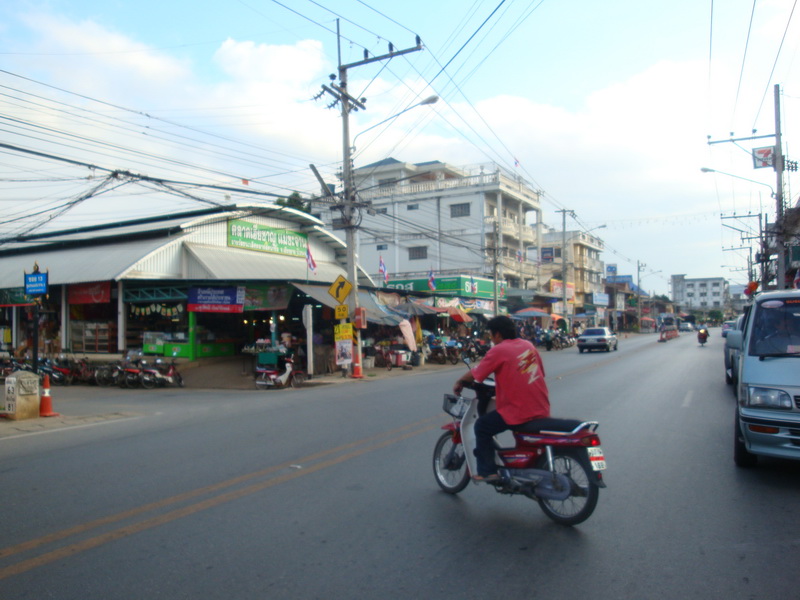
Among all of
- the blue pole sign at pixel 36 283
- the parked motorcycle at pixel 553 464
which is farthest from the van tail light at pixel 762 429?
the blue pole sign at pixel 36 283

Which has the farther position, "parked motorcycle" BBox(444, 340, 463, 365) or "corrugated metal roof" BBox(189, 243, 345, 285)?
"parked motorcycle" BBox(444, 340, 463, 365)

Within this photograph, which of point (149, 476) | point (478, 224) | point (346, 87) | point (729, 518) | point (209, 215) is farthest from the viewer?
point (478, 224)

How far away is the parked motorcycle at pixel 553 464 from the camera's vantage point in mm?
4992

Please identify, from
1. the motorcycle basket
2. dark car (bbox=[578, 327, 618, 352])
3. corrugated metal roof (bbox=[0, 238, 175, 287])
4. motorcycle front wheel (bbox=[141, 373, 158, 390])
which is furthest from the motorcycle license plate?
dark car (bbox=[578, 327, 618, 352])

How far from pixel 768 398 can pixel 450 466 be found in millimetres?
3280

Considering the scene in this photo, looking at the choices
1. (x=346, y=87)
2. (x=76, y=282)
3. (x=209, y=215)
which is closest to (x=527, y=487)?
(x=346, y=87)

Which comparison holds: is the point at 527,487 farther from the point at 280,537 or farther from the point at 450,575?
the point at 280,537

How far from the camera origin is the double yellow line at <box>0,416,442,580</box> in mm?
4793

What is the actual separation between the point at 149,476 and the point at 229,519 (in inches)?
85.8

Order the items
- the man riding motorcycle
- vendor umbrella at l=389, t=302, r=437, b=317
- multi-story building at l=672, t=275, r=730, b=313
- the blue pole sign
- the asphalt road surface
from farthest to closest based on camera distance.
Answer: multi-story building at l=672, t=275, r=730, b=313 → vendor umbrella at l=389, t=302, r=437, b=317 → the blue pole sign → the man riding motorcycle → the asphalt road surface

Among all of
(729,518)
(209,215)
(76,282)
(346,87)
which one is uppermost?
(346,87)

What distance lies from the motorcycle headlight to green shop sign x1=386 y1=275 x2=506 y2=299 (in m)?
33.2

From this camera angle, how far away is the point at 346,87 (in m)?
21.7

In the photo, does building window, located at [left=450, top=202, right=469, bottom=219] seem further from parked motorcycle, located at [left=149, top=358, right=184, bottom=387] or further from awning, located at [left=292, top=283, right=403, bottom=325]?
parked motorcycle, located at [left=149, top=358, right=184, bottom=387]
